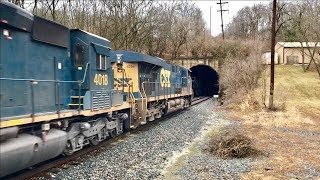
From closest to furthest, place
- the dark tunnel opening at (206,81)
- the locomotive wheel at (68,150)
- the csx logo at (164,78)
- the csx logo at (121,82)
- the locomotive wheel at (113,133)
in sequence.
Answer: the locomotive wheel at (68,150) → the locomotive wheel at (113,133) → the csx logo at (121,82) → the csx logo at (164,78) → the dark tunnel opening at (206,81)

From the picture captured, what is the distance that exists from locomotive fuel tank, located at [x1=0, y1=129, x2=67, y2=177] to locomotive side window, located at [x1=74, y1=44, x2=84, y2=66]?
2.34 metres

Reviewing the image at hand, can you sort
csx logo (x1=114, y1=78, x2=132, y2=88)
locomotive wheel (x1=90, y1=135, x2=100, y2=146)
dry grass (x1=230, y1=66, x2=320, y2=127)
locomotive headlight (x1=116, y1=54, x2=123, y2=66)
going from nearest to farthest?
locomotive wheel (x1=90, y1=135, x2=100, y2=146) → csx logo (x1=114, y1=78, x2=132, y2=88) → locomotive headlight (x1=116, y1=54, x2=123, y2=66) → dry grass (x1=230, y1=66, x2=320, y2=127)

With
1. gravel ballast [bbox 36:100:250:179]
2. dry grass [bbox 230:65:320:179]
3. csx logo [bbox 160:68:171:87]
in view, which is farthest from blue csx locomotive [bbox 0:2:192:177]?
csx logo [bbox 160:68:171:87]

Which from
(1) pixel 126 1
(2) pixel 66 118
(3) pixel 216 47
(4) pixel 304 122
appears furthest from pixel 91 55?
(3) pixel 216 47

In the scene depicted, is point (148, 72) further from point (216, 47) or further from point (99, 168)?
point (216, 47)

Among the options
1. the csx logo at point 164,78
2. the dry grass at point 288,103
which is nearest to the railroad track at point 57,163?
the csx logo at point 164,78

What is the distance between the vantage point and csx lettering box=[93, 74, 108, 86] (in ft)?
33.4

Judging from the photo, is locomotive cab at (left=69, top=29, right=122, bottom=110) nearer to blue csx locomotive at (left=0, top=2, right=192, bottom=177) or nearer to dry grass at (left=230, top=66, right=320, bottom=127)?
→ blue csx locomotive at (left=0, top=2, right=192, bottom=177)

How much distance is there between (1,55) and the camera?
22.2 feet

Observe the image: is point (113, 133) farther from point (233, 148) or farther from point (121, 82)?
point (233, 148)

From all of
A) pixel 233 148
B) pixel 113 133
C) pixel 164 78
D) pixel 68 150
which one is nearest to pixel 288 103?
pixel 164 78

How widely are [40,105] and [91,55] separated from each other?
258 centimetres

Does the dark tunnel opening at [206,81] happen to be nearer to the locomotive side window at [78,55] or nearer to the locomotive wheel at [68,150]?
the locomotive side window at [78,55]

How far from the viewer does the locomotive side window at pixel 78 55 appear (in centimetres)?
961
